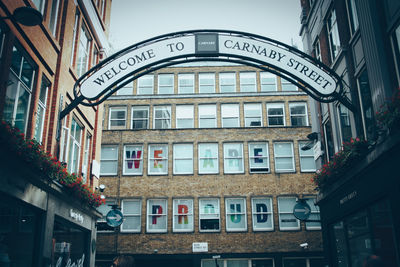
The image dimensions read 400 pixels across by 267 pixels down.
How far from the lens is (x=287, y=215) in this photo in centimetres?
2794

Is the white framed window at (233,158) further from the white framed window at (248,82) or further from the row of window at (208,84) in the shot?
the white framed window at (248,82)

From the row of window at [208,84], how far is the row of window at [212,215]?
27.9ft

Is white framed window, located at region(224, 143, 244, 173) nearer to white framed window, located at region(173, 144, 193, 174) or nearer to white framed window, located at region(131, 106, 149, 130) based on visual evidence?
white framed window, located at region(173, 144, 193, 174)

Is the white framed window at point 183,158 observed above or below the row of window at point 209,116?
below

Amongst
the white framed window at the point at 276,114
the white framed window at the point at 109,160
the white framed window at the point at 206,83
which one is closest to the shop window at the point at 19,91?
the white framed window at the point at 109,160

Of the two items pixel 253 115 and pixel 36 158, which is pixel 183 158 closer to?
pixel 253 115

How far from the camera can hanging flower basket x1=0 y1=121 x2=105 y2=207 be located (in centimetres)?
789

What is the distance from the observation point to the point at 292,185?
28453 millimetres

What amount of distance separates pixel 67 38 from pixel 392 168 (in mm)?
9966

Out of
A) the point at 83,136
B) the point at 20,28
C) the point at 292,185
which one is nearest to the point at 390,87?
the point at 20,28

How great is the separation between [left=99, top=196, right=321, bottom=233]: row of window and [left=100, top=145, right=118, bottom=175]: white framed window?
8.18 feet

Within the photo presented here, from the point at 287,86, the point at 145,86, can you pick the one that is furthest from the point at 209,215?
the point at 287,86

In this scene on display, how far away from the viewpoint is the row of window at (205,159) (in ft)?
95.3

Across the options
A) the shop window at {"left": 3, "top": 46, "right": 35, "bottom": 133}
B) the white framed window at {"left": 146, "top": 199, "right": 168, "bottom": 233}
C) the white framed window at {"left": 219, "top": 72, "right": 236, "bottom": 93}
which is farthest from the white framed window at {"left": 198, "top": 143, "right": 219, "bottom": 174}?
the shop window at {"left": 3, "top": 46, "right": 35, "bottom": 133}
